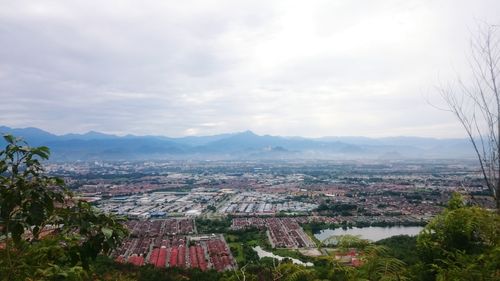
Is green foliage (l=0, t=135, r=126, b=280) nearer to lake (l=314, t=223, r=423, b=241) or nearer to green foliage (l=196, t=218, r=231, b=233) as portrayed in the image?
lake (l=314, t=223, r=423, b=241)

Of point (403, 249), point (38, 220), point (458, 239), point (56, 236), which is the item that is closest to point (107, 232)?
point (38, 220)

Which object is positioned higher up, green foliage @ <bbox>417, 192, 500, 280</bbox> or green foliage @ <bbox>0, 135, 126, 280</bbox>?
green foliage @ <bbox>0, 135, 126, 280</bbox>

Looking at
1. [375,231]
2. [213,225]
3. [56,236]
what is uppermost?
[56,236]

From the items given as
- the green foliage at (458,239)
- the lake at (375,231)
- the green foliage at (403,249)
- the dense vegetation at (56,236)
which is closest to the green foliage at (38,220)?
the dense vegetation at (56,236)

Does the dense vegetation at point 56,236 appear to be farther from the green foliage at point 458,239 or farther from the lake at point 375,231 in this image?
the lake at point 375,231

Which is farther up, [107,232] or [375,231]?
[107,232]

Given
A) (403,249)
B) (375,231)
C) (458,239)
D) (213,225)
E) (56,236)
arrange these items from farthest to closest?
(213,225) < (375,231) < (403,249) < (458,239) < (56,236)

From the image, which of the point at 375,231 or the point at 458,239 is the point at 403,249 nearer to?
the point at 458,239

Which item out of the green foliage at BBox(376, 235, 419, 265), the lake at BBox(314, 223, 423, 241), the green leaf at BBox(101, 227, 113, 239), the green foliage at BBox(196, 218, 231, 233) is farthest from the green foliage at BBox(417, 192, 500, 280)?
the green foliage at BBox(196, 218, 231, 233)
